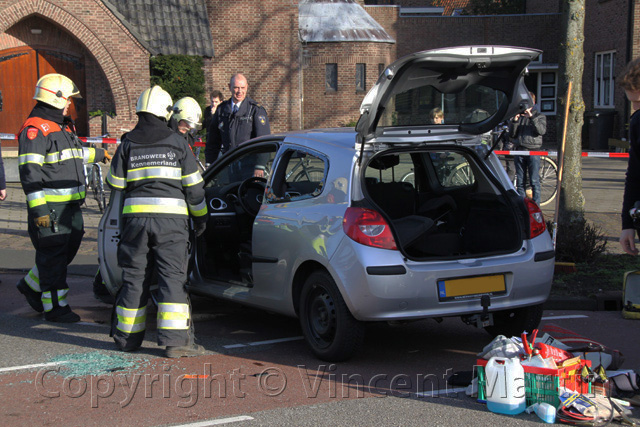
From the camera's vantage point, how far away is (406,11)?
4134cm

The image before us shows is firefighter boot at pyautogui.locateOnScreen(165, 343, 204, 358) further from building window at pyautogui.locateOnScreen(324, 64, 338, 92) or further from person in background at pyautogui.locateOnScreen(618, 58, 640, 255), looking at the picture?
building window at pyautogui.locateOnScreen(324, 64, 338, 92)

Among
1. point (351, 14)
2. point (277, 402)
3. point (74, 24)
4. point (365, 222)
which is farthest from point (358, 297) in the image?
point (351, 14)

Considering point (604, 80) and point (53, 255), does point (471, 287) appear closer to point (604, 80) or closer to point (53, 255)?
point (53, 255)

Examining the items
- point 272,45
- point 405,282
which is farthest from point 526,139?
point 272,45

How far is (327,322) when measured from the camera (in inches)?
213

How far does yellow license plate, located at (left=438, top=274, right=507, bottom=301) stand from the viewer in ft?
17.1

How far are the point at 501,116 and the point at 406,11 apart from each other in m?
37.0

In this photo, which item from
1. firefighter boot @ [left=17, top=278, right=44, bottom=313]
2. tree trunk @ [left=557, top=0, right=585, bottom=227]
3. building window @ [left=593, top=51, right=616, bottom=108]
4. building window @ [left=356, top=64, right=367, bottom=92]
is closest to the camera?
firefighter boot @ [left=17, top=278, right=44, bottom=313]

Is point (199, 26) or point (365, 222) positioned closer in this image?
point (365, 222)

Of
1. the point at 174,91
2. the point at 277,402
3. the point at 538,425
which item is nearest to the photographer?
the point at 538,425

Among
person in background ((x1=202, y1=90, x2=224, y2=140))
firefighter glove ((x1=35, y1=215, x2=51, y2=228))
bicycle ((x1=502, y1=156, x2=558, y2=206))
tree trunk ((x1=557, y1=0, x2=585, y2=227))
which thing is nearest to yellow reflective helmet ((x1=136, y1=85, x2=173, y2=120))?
firefighter glove ((x1=35, y1=215, x2=51, y2=228))

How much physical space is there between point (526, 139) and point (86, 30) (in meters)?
15.0

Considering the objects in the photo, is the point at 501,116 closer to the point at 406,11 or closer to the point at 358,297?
the point at 358,297

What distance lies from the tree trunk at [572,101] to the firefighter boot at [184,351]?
480cm
